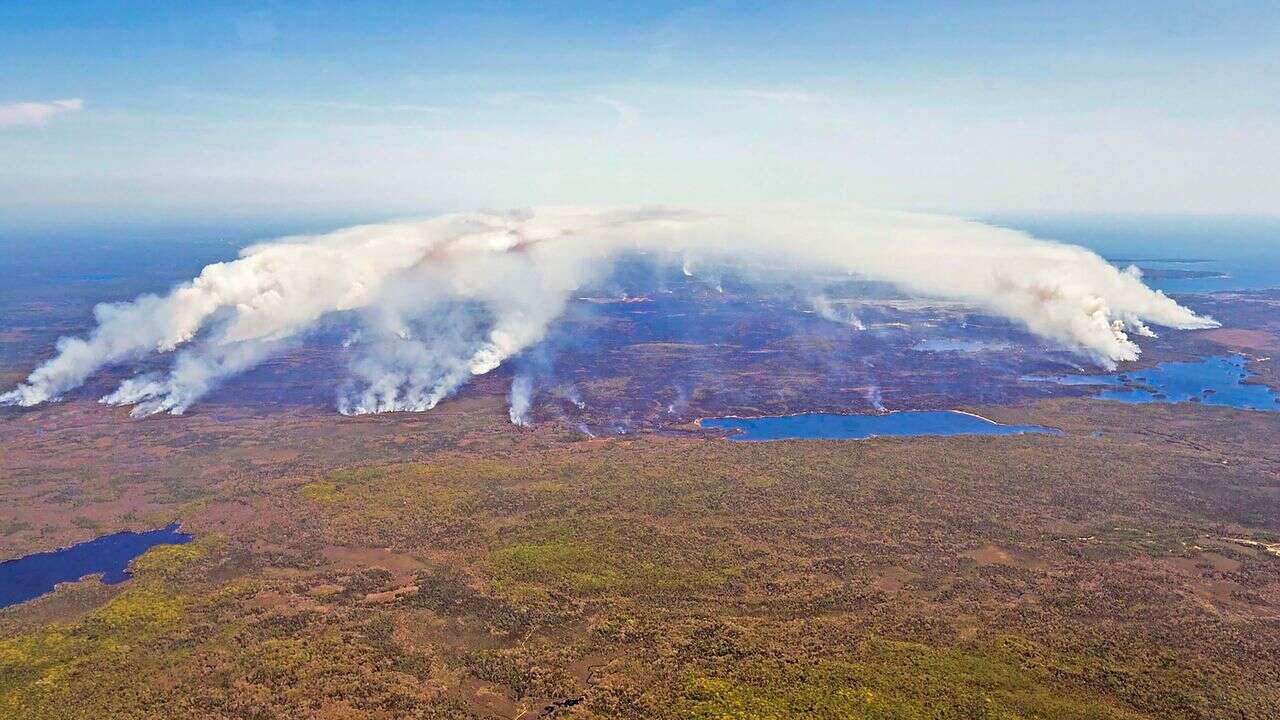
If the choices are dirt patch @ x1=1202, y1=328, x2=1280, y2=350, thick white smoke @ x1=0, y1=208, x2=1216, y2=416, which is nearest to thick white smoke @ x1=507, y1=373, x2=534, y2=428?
thick white smoke @ x1=0, y1=208, x2=1216, y2=416

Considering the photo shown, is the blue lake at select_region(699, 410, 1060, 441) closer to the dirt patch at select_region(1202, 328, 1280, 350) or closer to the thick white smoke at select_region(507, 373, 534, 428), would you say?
the thick white smoke at select_region(507, 373, 534, 428)

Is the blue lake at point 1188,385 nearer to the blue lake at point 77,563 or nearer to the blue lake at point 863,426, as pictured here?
the blue lake at point 863,426

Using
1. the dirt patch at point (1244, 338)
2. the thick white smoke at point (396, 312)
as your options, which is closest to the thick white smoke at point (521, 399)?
the thick white smoke at point (396, 312)

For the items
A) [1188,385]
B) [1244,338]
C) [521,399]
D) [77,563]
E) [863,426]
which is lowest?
[77,563]

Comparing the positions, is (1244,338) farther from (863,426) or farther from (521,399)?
(521,399)

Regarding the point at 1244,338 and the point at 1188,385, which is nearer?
the point at 1188,385

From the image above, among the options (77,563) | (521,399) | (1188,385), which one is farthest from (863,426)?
(77,563)

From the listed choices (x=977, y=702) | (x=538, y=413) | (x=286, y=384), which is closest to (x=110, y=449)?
(x=286, y=384)
